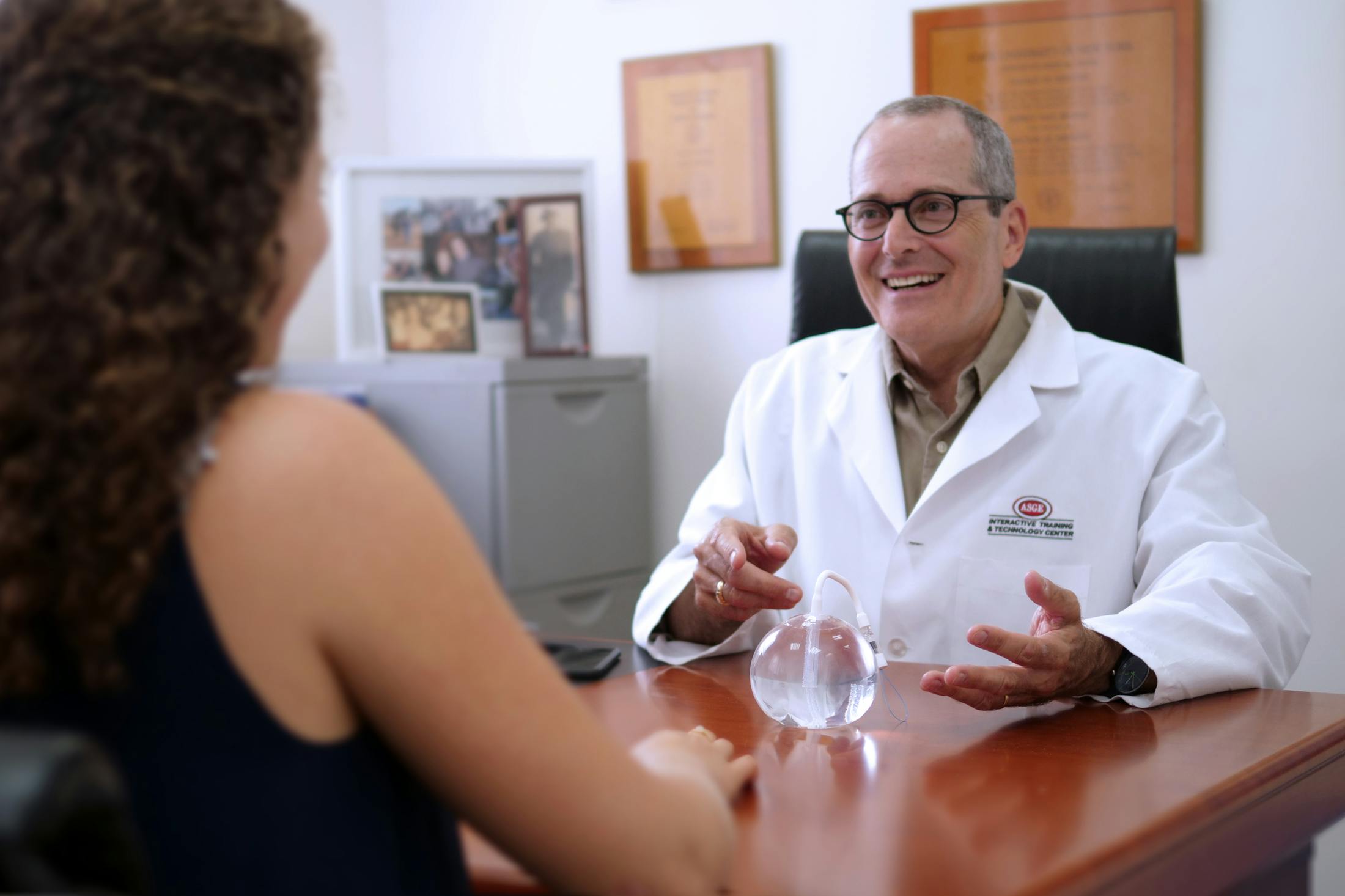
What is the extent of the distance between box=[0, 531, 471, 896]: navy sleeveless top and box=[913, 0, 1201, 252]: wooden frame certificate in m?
2.35

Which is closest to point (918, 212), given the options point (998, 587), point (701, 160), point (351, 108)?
point (998, 587)

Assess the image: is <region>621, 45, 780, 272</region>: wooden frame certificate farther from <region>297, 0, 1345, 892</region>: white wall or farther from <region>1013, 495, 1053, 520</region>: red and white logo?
<region>1013, 495, 1053, 520</region>: red and white logo

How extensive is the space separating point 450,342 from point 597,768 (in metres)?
2.35

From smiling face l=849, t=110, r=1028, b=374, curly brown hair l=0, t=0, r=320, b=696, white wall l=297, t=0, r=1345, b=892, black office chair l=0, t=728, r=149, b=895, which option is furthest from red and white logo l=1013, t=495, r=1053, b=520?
black office chair l=0, t=728, r=149, b=895

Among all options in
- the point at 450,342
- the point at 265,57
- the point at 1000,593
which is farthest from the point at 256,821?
the point at 450,342

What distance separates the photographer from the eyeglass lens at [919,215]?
186cm

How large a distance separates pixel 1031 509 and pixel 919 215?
18.4 inches

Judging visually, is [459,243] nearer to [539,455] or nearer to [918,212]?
[539,455]

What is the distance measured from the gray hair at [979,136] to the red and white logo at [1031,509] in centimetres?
45

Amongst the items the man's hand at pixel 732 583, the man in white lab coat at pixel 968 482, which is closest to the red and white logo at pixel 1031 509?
the man in white lab coat at pixel 968 482

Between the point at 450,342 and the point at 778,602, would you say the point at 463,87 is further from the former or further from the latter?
the point at 778,602

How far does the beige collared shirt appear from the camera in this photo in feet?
6.03

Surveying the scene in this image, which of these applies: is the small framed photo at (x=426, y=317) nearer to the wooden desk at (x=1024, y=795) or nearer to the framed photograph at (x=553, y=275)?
the framed photograph at (x=553, y=275)

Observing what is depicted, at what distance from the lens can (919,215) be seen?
1872 mm
